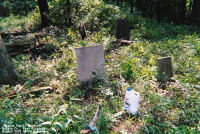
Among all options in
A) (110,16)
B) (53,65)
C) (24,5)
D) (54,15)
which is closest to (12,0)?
(24,5)

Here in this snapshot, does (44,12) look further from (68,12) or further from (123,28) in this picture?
(123,28)

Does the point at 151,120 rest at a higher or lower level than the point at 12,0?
lower

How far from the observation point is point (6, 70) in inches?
137

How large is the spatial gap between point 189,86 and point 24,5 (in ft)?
47.4

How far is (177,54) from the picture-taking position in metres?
4.41

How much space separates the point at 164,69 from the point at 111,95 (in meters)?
1.45

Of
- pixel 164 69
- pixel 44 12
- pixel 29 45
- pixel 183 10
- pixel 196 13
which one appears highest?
A: pixel 183 10

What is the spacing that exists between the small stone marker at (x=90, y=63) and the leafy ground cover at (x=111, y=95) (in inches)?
7.7

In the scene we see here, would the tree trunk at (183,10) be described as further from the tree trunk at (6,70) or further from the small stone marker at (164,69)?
the tree trunk at (6,70)

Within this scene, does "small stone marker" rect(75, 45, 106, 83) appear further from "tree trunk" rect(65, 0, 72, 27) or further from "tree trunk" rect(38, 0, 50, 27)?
"tree trunk" rect(38, 0, 50, 27)

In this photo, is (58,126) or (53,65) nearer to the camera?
(58,126)

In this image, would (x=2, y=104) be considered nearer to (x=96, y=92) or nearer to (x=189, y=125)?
(x=96, y=92)

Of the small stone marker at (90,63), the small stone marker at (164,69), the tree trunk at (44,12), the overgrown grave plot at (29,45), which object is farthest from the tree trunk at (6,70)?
the tree trunk at (44,12)

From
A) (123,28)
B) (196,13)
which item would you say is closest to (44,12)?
(123,28)
